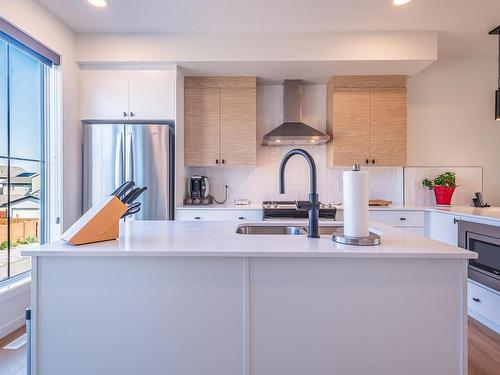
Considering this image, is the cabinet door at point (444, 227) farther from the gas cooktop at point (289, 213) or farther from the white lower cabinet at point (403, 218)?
the gas cooktop at point (289, 213)

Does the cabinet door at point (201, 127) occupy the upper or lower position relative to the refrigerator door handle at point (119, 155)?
upper

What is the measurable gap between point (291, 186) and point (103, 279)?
283 centimetres

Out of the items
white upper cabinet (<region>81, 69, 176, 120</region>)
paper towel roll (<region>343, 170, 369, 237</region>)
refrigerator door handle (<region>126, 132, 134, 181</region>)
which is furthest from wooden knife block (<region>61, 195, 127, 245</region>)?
white upper cabinet (<region>81, 69, 176, 120</region>)

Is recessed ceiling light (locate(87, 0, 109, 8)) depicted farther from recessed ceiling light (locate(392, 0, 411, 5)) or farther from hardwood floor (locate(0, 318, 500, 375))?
hardwood floor (locate(0, 318, 500, 375))

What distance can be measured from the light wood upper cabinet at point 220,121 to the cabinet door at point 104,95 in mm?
685

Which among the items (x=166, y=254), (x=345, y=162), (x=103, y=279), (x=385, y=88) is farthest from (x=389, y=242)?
(x=385, y=88)

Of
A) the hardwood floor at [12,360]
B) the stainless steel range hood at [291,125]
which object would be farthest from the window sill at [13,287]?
the stainless steel range hood at [291,125]

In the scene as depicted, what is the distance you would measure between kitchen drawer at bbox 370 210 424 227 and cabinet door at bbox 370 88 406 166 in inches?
23.5

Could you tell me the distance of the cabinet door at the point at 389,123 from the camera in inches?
131

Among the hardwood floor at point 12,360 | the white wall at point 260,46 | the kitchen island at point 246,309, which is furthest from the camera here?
the white wall at point 260,46

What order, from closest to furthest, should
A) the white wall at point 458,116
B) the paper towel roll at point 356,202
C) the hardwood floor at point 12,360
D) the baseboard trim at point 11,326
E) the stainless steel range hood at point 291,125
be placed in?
1. the paper towel roll at point 356,202
2. the hardwood floor at point 12,360
3. the baseboard trim at point 11,326
4. the stainless steel range hood at point 291,125
5. the white wall at point 458,116

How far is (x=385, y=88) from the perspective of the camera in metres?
3.33

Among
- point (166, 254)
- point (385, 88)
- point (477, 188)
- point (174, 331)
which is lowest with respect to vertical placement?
point (174, 331)

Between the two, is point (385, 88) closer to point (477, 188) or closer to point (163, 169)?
point (477, 188)
